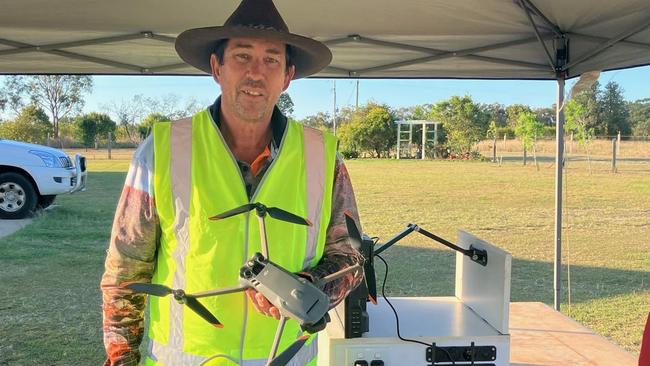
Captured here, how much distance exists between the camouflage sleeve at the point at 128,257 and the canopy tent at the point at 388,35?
154 centimetres

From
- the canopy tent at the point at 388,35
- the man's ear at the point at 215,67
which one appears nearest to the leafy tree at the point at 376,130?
the canopy tent at the point at 388,35

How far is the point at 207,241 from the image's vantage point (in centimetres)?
130

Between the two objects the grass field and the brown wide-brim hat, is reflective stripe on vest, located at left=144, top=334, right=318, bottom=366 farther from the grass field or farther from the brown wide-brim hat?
Answer: the grass field

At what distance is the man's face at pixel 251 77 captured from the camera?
1368 mm

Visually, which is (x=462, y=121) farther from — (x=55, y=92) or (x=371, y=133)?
(x=55, y=92)

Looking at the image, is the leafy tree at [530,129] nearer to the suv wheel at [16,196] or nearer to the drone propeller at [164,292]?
the suv wheel at [16,196]

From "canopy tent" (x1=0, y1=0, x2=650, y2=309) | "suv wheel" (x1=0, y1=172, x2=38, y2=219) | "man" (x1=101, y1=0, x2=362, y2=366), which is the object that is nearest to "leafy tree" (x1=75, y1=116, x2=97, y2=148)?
"suv wheel" (x1=0, y1=172, x2=38, y2=219)

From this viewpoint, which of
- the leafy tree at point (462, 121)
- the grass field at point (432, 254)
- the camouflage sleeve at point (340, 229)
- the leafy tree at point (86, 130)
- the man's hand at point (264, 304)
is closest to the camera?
the man's hand at point (264, 304)

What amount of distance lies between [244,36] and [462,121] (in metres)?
30.0

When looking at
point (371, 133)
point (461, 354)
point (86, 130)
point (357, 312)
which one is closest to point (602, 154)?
point (371, 133)

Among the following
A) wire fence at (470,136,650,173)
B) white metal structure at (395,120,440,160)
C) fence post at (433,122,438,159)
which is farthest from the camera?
fence post at (433,122,438,159)

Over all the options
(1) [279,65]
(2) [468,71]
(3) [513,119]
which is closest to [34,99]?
Answer: (2) [468,71]

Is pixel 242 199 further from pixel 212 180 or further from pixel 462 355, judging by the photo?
pixel 462 355

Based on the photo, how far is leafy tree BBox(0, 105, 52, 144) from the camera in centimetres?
2103
